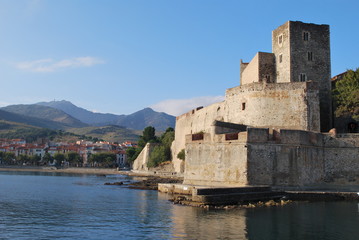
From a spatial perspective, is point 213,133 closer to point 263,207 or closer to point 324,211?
point 263,207

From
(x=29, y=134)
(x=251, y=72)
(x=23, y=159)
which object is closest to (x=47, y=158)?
(x=23, y=159)

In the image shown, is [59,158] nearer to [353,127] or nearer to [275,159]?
[353,127]

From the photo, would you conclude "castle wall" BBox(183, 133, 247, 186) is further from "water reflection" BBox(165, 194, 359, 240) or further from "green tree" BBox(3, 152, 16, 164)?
"green tree" BBox(3, 152, 16, 164)

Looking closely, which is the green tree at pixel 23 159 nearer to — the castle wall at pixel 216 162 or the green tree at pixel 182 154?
the green tree at pixel 182 154

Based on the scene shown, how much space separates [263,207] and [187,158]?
26.5 ft

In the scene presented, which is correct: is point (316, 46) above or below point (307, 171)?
above

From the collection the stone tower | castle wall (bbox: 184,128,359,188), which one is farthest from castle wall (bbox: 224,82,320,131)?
the stone tower

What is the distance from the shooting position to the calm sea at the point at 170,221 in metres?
14.4

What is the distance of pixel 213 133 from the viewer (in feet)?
85.0

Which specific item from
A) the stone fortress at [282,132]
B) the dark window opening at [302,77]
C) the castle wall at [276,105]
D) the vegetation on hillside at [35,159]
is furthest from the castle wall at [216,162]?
the vegetation on hillside at [35,159]

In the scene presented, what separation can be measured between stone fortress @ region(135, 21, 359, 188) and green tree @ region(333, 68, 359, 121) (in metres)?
0.94

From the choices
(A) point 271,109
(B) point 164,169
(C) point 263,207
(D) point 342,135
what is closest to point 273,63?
(A) point 271,109

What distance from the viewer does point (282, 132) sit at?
23984mm

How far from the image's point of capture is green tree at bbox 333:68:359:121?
95.2ft
